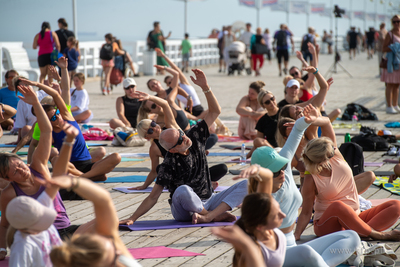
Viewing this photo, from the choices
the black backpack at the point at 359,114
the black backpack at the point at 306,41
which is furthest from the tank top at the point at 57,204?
the black backpack at the point at 306,41

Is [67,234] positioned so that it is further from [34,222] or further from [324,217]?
[324,217]

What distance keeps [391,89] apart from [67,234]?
979cm

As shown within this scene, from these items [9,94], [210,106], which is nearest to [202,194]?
[210,106]

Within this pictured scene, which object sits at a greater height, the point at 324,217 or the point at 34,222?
the point at 34,222

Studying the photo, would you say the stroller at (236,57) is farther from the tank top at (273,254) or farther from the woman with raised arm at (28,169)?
the tank top at (273,254)

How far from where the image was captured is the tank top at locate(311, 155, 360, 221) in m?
4.13

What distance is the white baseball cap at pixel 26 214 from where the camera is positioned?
2518 millimetres

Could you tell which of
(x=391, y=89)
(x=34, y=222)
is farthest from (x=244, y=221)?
(x=391, y=89)

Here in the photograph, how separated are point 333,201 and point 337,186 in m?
0.13

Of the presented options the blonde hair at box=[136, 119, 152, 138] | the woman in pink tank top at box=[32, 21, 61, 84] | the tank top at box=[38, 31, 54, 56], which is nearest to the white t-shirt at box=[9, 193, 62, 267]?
the blonde hair at box=[136, 119, 152, 138]

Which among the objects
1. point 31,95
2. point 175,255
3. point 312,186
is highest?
point 31,95

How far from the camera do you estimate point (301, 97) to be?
874 cm

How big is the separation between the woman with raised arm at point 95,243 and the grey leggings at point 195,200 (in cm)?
213

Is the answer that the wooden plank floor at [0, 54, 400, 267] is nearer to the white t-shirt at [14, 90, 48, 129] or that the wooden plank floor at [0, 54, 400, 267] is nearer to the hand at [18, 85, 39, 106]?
the white t-shirt at [14, 90, 48, 129]
